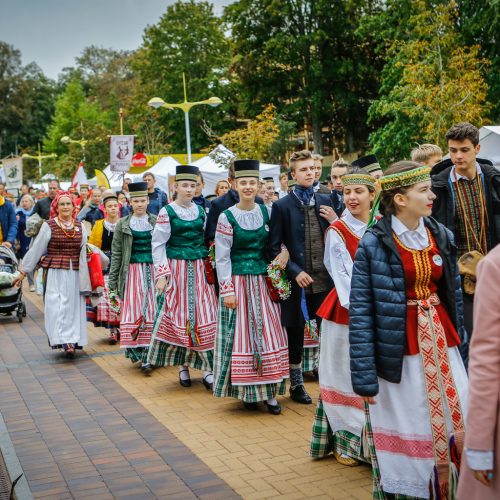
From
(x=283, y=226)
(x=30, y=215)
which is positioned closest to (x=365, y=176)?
(x=283, y=226)

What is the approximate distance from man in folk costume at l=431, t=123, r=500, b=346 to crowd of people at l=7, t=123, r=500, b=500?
0.03 feet

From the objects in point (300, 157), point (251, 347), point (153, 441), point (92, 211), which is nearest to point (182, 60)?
point (92, 211)

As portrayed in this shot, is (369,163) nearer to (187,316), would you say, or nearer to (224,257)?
(224,257)

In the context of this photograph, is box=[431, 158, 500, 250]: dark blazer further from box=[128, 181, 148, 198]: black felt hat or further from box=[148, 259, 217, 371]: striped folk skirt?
box=[128, 181, 148, 198]: black felt hat

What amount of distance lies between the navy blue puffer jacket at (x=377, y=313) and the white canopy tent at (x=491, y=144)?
1045cm

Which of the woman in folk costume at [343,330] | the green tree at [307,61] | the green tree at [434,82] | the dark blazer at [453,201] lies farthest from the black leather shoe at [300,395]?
the green tree at [307,61]

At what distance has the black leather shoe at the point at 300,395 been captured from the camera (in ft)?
25.8

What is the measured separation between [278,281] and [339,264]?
5.45 feet

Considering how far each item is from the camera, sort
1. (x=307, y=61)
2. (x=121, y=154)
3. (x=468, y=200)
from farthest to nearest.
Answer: (x=307, y=61), (x=121, y=154), (x=468, y=200)

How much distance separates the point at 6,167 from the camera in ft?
84.0

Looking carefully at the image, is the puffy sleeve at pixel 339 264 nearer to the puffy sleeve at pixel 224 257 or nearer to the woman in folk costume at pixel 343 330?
the woman in folk costume at pixel 343 330

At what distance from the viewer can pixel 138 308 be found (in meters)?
9.98

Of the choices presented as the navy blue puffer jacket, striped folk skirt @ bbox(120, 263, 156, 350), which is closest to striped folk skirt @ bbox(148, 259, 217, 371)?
striped folk skirt @ bbox(120, 263, 156, 350)

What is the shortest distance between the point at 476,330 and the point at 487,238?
336 cm
